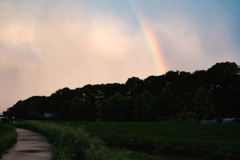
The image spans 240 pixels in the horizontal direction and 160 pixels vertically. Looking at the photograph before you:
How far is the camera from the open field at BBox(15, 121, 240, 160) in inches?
939

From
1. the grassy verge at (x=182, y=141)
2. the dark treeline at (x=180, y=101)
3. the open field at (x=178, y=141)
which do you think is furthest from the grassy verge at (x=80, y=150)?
the dark treeline at (x=180, y=101)

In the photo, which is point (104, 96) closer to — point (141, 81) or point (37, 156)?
point (141, 81)

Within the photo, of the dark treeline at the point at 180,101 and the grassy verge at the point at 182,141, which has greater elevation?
the dark treeline at the point at 180,101

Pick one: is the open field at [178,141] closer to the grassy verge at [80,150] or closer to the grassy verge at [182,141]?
the grassy verge at [182,141]

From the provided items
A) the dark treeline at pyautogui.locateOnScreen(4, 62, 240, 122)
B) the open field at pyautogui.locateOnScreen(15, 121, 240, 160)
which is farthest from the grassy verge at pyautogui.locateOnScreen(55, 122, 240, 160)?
the dark treeline at pyautogui.locateOnScreen(4, 62, 240, 122)

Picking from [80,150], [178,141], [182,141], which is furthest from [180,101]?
[80,150]

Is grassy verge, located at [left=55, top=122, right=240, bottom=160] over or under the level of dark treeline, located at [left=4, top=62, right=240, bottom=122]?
under

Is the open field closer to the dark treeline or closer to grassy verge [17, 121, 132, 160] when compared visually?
grassy verge [17, 121, 132, 160]

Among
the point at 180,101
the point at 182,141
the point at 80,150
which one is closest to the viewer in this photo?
the point at 80,150

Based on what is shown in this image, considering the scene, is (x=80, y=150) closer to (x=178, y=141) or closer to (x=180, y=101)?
(x=178, y=141)

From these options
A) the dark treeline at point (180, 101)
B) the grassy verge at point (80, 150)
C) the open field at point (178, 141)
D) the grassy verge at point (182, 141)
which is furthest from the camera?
the dark treeline at point (180, 101)

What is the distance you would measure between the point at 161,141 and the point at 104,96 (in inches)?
3349

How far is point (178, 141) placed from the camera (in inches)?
1085

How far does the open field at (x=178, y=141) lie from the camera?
78.3ft
